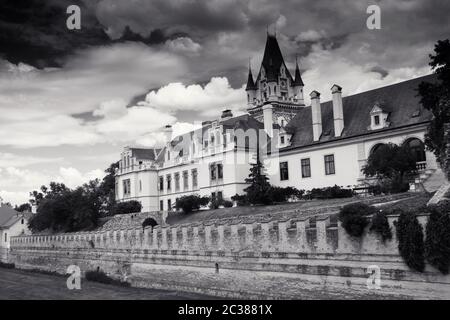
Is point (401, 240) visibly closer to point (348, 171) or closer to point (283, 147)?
point (348, 171)

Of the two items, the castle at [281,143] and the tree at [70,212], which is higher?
the castle at [281,143]

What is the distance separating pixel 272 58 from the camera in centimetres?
7294

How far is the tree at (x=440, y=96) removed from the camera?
84.5 feet

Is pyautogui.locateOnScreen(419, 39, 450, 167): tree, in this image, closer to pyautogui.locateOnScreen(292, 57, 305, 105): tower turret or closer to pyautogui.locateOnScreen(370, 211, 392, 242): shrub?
pyautogui.locateOnScreen(370, 211, 392, 242): shrub

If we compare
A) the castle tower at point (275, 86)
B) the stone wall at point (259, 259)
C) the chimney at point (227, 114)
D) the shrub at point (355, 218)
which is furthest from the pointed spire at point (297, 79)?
the shrub at point (355, 218)

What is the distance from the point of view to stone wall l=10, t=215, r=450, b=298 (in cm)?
1781

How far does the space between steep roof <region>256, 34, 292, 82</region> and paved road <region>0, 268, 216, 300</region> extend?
136 ft

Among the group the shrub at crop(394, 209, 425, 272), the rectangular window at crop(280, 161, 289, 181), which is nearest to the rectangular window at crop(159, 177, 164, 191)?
the rectangular window at crop(280, 161, 289, 181)

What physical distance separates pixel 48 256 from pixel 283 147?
23.6m

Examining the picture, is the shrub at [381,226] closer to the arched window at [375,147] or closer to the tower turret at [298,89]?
the arched window at [375,147]

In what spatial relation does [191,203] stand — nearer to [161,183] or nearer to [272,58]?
[161,183]

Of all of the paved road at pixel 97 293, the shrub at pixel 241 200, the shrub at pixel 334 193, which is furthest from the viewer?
the shrub at pixel 241 200

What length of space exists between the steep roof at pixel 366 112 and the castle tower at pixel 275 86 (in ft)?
66.2
